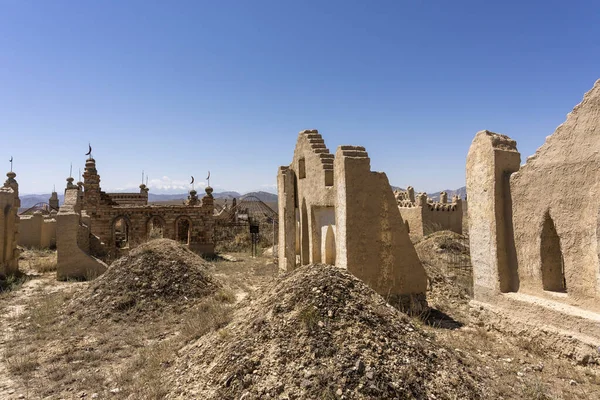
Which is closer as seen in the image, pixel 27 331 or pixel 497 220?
pixel 497 220

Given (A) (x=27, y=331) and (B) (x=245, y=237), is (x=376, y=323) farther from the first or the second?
(B) (x=245, y=237)

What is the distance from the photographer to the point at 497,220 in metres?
6.72

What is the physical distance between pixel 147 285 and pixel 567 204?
839 cm

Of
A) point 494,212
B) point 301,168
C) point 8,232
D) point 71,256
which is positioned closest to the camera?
point 494,212

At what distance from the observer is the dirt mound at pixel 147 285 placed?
8992 mm

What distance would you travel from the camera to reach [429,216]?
20047 mm

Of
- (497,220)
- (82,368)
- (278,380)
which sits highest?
(497,220)

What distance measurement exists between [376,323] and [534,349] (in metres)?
2.60

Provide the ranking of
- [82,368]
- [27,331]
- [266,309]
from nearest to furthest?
[266,309] < [82,368] < [27,331]

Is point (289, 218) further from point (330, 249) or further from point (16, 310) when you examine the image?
point (16, 310)

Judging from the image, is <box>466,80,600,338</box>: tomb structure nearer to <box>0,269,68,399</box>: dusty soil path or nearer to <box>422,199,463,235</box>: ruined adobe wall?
<box>0,269,68,399</box>: dusty soil path

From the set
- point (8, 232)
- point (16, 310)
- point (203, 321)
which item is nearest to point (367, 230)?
point (203, 321)

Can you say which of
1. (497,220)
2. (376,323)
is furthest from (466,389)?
(497,220)

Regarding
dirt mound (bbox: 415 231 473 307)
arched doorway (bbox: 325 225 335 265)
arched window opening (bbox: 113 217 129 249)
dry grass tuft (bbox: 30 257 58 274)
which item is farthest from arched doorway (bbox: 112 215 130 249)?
dirt mound (bbox: 415 231 473 307)
